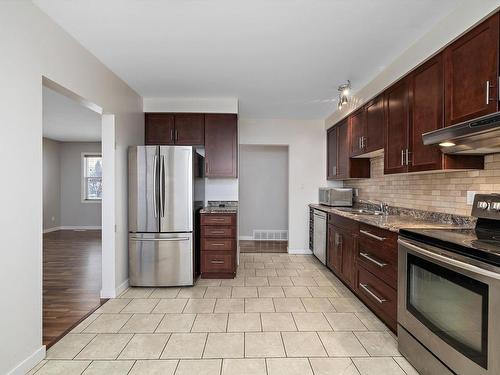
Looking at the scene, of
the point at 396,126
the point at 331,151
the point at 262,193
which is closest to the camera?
the point at 396,126

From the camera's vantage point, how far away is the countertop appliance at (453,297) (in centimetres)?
140

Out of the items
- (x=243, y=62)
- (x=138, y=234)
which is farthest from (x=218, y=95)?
(x=138, y=234)

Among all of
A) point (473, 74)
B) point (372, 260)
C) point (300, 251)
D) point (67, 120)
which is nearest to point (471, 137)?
point (473, 74)

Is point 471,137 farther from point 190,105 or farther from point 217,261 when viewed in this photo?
point 190,105

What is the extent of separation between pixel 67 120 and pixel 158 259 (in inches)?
157

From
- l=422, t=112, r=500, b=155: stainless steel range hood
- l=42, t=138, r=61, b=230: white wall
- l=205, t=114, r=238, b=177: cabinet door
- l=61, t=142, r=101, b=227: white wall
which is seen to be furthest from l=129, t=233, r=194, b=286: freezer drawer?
l=42, t=138, r=61, b=230: white wall

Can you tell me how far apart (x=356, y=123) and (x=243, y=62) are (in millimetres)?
1884

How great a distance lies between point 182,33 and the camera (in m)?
2.46

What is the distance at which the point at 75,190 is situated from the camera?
8.24 m

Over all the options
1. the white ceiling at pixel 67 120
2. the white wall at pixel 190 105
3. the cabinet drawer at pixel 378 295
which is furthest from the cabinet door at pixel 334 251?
the white ceiling at pixel 67 120

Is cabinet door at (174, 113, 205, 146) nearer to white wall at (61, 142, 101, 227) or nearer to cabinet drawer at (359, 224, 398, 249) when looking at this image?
cabinet drawer at (359, 224, 398, 249)

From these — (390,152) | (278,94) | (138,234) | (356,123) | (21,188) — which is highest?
(278,94)

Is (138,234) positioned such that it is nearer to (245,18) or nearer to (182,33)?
(182,33)

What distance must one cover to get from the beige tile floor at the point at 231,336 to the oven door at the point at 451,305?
0.43 meters
